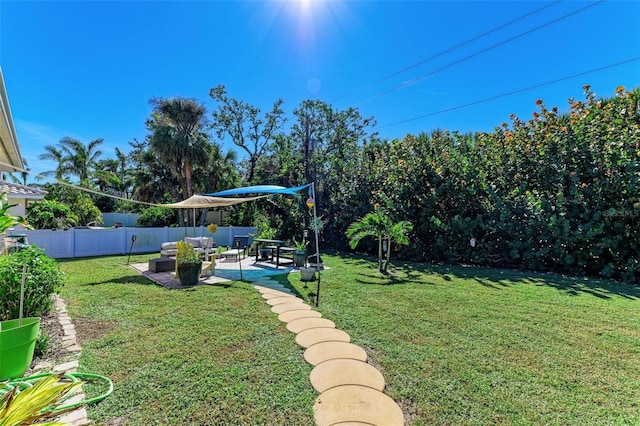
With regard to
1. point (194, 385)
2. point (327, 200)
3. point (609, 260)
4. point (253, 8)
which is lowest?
point (194, 385)

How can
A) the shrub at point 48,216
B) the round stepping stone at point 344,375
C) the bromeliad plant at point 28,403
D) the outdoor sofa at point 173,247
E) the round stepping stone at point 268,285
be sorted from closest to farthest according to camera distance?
the bromeliad plant at point 28,403 → the round stepping stone at point 344,375 → the round stepping stone at point 268,285 → the outdoor sofa at point 173,247 → the shrub at point 48,216

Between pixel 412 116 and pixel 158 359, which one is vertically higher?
pixel 412 116

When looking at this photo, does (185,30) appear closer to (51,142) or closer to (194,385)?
(194,385)

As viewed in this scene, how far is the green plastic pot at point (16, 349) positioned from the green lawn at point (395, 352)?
0.47 meters

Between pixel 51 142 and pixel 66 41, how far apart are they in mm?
26514

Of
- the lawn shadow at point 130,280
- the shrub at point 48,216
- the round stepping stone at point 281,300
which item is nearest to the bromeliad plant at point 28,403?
the round stepping stone at point 281,300

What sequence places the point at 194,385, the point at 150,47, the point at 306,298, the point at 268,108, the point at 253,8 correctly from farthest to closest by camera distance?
the point at 268,108, the point at 150,47, the point at 253,8, the point at 306,298, the point at 194,385

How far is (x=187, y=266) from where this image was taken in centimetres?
653

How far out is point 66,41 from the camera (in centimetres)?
763

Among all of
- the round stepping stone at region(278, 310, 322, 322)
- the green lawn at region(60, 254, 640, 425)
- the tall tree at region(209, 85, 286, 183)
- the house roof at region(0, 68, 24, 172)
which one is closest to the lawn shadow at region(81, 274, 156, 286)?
the green lawn at region(60, 254, 640, 425)

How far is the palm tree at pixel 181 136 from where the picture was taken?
15336 mm

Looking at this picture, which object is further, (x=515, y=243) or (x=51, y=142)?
(x=51, y=142)

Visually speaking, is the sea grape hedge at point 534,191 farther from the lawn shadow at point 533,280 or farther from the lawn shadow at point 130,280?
the lawn shadow at point 130,280

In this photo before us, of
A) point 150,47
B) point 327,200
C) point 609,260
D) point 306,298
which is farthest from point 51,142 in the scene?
point 609,260
